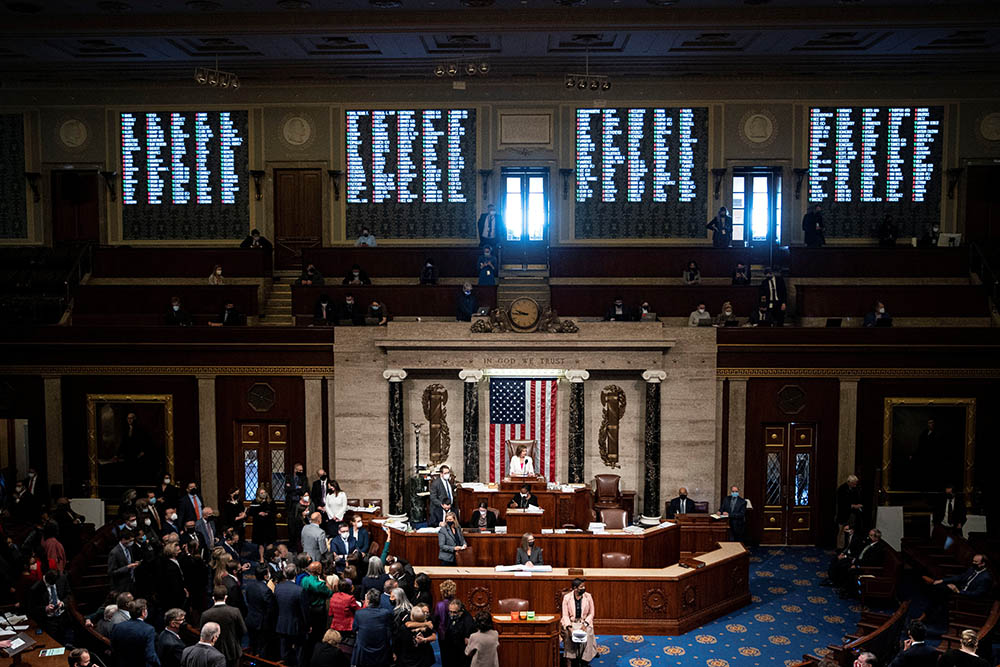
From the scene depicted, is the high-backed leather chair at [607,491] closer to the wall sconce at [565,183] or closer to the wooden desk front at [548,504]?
the wooden desk front at [548,504]

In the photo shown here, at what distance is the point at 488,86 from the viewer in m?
21.3

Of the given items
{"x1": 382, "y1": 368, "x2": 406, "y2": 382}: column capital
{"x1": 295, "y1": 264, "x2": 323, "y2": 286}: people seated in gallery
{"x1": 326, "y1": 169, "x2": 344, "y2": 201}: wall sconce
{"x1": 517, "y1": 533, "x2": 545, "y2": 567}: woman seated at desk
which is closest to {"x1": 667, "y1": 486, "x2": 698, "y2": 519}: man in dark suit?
{"x1": 517, "y1": 533, "x2": 545, "y2": 567}: woman seated at desk

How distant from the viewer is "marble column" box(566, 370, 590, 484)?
16750 mm

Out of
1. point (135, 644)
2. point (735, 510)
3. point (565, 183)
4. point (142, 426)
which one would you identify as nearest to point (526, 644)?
point (135, 644)

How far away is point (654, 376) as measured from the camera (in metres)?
16.8

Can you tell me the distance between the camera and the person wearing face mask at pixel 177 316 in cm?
1784

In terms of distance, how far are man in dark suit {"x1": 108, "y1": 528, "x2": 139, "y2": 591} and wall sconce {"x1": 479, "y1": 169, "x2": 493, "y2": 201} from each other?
39.9 feet

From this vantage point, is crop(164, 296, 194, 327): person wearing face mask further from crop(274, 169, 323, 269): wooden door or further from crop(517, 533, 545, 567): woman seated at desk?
crop(517, 533, 545, 567): woman seated at desk

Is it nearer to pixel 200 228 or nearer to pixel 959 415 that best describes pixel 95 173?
pixel 200 228

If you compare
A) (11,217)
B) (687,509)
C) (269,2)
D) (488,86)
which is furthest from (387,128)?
(687,509)

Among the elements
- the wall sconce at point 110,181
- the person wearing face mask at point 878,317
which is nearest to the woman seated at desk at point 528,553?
the person wearing face mask at point 878,317

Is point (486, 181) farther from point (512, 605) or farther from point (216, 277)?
point (512, 605)

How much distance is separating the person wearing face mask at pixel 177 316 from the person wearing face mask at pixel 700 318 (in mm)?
9697

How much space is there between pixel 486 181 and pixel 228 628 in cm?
1390
